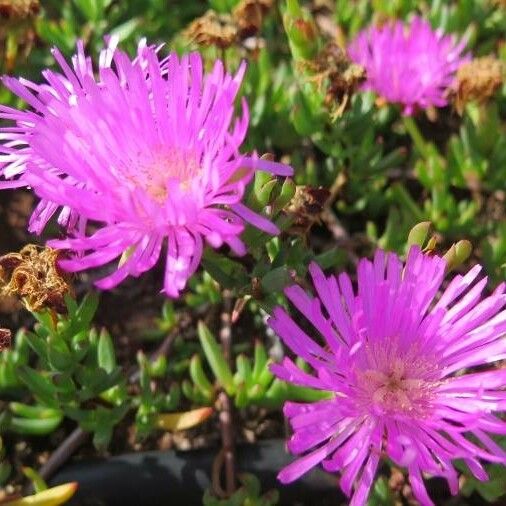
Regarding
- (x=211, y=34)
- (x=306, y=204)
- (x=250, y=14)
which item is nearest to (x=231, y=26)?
(x=250, y=14)

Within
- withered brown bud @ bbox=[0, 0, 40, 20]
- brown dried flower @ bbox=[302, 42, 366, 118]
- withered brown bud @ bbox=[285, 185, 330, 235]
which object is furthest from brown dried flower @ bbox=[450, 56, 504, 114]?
withered brown bud @ bbox=[0, 0, 40, 20]

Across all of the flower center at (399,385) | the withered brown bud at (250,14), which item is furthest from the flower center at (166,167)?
the withered brown bud at (250,14)

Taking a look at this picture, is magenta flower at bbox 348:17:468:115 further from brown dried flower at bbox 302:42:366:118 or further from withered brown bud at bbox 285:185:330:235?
withered brown bud at bbox 285:185:330:235

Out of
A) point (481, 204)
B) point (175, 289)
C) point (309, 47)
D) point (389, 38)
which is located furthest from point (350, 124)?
point (175, 289)

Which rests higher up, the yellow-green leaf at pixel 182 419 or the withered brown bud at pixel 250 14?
the withered brown bud at pixel 250 14

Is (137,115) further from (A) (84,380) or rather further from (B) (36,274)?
(A) (84,380)

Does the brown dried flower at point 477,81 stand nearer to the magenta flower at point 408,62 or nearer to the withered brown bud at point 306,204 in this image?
the magenta flower at point 408,62
